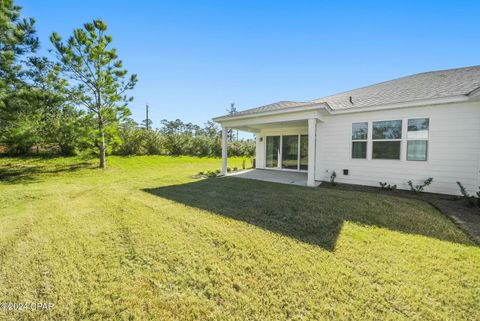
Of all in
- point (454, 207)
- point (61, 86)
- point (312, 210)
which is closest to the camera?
point (312, 210)

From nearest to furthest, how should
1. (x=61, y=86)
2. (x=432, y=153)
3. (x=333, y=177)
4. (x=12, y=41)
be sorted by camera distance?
(x=432, y=153) < (x=333, y=177) < (x=12, y=41) < (x=61, y=86)

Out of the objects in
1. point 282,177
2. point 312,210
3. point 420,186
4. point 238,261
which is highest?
point 420,186

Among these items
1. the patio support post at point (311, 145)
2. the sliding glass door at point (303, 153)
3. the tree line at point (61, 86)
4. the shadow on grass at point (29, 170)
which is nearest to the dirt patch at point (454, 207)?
the patio support post at point (311, 145)

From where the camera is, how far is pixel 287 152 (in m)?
11.6

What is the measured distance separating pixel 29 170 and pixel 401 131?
17346 millimetres

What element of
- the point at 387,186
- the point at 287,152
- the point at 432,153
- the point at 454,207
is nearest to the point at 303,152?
the point at 287,152

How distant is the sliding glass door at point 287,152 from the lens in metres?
11.0

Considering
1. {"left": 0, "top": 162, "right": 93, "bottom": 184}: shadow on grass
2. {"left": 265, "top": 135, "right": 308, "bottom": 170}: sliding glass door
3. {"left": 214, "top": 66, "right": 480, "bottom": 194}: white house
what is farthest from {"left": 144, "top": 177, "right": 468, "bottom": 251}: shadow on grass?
{"left": 0, "top": 162, "right": 93, "bottom": 184}: shadow on grass

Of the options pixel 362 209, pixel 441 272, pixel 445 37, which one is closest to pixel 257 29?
pixel 445 37

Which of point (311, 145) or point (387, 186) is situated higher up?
point (311, 145)

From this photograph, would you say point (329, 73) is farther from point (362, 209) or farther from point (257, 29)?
point (362, 209)

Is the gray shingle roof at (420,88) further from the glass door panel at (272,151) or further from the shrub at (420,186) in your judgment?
the glass door panel at (272,151)

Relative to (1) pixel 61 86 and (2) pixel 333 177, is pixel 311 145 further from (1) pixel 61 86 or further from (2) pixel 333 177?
(1) pixel 61 86

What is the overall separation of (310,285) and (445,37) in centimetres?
1233
